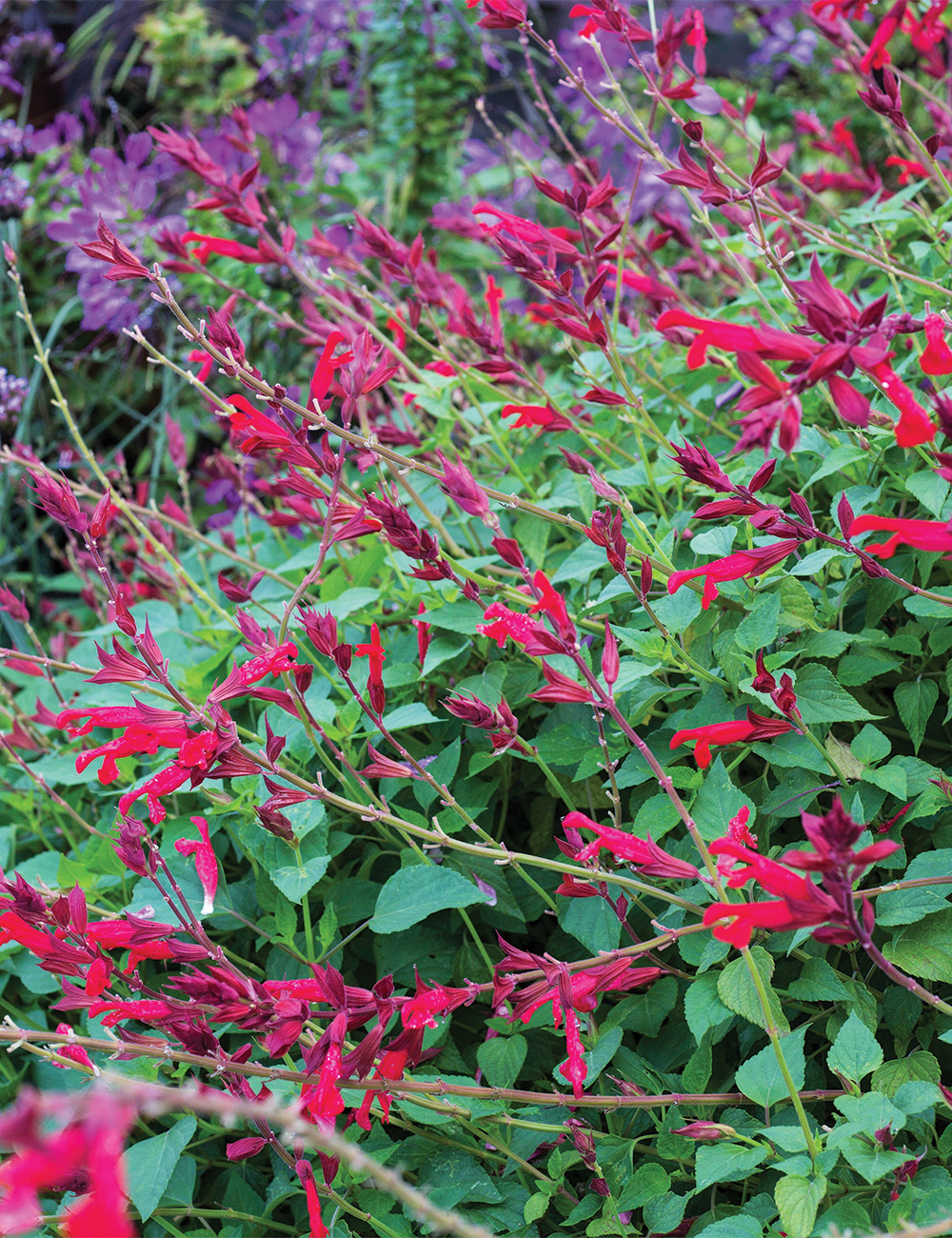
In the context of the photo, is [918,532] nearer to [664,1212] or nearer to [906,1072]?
[906,1072]

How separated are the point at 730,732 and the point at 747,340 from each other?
407 mm

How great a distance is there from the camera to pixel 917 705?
117 centimetres

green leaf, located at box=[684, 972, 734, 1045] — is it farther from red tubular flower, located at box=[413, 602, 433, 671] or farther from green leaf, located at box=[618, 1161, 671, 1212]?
red tubular flower, located at box=[413, 602, 433, 671]

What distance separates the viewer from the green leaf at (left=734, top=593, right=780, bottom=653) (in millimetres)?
1100

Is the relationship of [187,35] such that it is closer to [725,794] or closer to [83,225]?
[83,225]

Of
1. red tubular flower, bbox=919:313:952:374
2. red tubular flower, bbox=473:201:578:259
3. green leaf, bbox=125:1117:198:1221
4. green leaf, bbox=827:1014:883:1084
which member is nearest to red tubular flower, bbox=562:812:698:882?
green leaf, bbox=827:1014:883:1084

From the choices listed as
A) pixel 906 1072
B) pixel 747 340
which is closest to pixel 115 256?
pixel 747 340

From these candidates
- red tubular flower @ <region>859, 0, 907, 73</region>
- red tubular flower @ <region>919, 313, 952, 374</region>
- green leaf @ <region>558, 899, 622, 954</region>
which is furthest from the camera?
red tubular flower @ <region>859, 0, 907, 73</region>

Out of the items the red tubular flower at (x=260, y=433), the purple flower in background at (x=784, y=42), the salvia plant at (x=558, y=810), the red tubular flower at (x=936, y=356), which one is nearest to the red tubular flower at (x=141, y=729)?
the salvia plant at (x=558, y=810)

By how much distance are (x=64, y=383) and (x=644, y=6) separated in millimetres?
2907

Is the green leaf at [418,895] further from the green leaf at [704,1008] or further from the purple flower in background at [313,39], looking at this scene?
the purple flower in background at [313,39]

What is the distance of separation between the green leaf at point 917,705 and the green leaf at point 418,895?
52 cm

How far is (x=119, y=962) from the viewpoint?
1.49m

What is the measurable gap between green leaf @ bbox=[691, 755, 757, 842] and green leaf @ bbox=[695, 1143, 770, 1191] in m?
0.28
